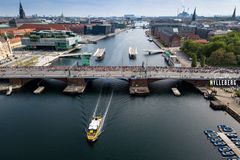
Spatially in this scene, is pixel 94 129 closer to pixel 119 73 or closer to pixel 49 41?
pixel 119 73

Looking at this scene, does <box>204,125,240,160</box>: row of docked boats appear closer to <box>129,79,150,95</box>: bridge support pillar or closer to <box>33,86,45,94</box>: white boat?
<box>129,79,150,95</box>: bridge support pillar

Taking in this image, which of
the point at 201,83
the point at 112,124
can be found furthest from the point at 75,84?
the point at 201,83

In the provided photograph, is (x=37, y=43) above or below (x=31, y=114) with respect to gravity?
above

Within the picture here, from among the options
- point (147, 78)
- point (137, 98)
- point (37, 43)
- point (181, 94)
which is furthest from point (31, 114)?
point (37, 43)

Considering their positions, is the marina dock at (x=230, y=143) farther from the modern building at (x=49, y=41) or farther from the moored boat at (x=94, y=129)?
the modern building at (x=49, y=41)

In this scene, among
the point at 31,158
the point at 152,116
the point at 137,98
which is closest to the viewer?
the point at 31,158

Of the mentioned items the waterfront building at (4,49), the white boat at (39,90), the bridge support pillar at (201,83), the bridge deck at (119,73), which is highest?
the waterfront building at (4,49)

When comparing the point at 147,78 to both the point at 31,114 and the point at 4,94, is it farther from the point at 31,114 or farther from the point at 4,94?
the point at 4,94

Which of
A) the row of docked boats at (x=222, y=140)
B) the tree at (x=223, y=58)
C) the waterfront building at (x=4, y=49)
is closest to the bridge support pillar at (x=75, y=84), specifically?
the row of docked boats at (x=222, y=140)
